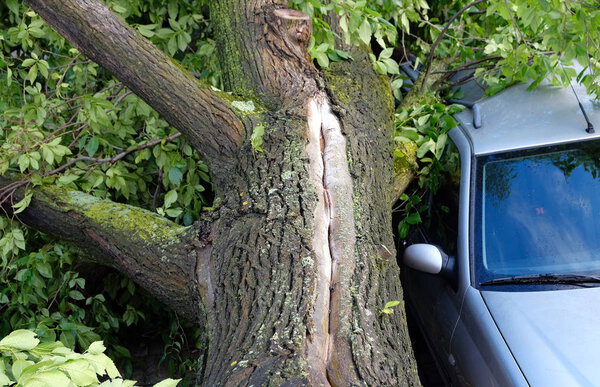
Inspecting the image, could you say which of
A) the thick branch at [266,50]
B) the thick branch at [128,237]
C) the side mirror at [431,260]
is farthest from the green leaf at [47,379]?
the thick branch at [266,50]

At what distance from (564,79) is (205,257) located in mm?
2105

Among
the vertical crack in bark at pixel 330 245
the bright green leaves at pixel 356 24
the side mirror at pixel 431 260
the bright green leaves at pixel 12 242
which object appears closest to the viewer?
the vertical crack in bark at pixel 330 245

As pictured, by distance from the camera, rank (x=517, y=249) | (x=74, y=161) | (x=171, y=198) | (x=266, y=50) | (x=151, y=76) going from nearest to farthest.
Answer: (x=517, y=249) < (x=151, y=76) < (x=171, y=198) < (x=266, y=50) < (x=74, y=161)

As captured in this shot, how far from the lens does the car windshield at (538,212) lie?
316 centimetres

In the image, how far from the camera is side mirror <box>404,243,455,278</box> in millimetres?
3271

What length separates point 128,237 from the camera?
3.27 meters

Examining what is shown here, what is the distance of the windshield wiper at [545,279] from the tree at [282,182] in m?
0.52

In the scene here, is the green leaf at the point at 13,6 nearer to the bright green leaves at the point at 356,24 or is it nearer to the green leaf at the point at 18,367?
the bright green leaves at the point at 356,24

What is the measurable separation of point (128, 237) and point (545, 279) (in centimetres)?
188

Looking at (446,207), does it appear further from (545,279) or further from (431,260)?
(545,279)

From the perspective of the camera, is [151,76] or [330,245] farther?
[151,76]

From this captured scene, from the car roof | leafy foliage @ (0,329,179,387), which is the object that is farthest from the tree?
leafy foliage @ (0,329,179,387)

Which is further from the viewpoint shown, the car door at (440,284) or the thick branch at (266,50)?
the thick branch at (266,50)

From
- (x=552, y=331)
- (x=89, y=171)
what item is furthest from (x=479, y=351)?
(x=89, y=171)
